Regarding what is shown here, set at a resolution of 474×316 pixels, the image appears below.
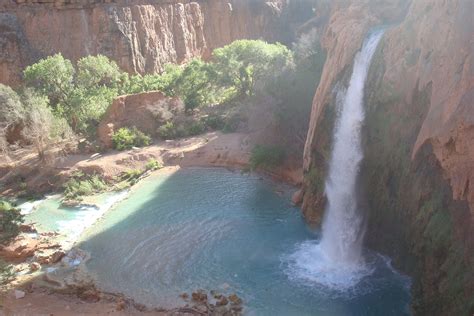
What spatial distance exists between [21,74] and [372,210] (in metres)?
31.5

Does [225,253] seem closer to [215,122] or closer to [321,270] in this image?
[321,270]

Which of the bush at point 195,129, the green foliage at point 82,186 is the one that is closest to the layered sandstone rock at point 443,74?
the green foliage at point 82,186

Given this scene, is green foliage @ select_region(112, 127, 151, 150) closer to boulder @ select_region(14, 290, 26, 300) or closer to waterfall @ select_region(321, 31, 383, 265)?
boulder @ select_region(14, 290, 26, 300)

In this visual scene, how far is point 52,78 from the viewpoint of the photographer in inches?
1375

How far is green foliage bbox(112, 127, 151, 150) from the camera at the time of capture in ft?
104

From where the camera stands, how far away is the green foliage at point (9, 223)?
20.6 meters

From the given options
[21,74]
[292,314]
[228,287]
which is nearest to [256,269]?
[228,287]

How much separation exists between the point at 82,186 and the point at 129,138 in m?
6.06

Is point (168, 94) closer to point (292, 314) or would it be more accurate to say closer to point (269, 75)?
point (269, 75)

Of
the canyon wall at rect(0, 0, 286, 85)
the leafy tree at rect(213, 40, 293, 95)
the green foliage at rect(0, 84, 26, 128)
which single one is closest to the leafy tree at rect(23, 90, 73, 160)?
the green foliage at rect(0, 84, 26, 128)

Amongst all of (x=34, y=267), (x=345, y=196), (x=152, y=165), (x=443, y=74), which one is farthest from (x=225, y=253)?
(x=152, y=165)

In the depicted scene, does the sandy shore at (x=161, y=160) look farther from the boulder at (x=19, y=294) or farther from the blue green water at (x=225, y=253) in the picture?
the boulder at (x=19, y=294)

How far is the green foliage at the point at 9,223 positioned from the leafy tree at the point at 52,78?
14.8 m

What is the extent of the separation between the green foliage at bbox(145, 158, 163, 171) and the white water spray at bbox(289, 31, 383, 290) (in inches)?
495
